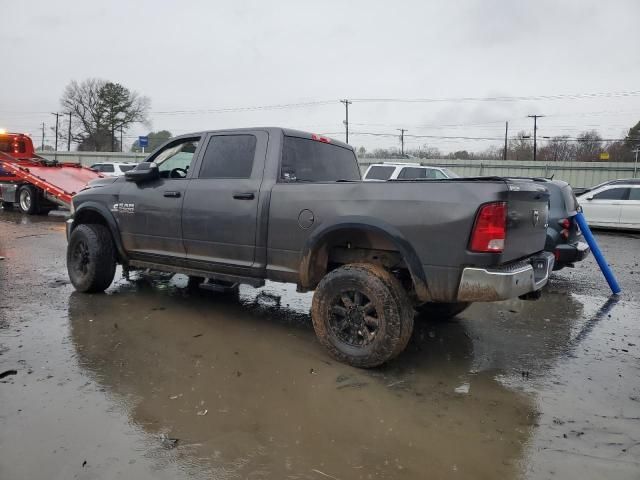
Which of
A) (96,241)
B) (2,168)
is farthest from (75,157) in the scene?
(96,241)

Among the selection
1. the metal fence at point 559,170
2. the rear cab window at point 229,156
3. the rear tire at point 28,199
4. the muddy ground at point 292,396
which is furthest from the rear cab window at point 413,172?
the metal fence at point 559,170

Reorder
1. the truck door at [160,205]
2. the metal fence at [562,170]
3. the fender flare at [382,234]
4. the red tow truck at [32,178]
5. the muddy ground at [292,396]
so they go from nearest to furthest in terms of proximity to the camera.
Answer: the muddy ground at [292,396]
the fender flare at [382,234]
the truck door at [160,205]
the red tow truck at [32,178]
the metal fence at [562,170]

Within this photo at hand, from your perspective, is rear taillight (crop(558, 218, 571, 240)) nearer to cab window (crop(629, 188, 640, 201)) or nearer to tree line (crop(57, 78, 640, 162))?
cab window (crop(629, 188, 640, 201))

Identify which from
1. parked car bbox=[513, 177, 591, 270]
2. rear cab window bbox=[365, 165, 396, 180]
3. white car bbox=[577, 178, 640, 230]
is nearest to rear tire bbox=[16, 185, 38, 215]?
rear cab window bbox=[365, 165, 396, 180]

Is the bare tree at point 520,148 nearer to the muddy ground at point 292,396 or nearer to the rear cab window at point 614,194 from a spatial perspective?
the rear cab window at point 614,194

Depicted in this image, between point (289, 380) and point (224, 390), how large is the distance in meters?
0.48

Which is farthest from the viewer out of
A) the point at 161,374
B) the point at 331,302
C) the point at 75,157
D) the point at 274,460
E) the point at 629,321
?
the point at 75,157

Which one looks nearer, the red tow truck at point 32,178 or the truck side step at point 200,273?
the truck side step at point 200,273

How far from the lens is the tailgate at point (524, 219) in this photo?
3.40m

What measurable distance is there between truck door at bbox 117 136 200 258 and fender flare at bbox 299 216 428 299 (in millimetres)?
1577

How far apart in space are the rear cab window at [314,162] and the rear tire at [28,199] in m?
12.8

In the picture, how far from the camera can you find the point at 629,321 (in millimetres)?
5281

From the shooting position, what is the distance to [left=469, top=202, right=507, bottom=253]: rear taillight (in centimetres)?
325

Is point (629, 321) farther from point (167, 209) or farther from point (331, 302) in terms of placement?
point (167, 209)
